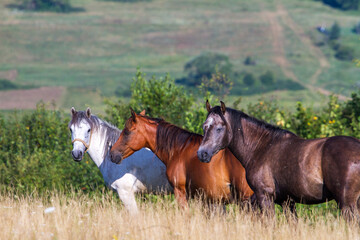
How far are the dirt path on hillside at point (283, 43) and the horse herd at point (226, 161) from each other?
9250cm

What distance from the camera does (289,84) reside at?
99.2 m

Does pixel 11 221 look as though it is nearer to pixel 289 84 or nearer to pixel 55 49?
pixel 289 84

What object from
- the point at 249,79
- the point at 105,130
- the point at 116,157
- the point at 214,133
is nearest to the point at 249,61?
the point at 249,79

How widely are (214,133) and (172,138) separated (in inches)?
53.1

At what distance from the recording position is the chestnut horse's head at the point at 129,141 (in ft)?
26.6

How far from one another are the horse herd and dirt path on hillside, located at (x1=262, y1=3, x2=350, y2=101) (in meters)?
92.5

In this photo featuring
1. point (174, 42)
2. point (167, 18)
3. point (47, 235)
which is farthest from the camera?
point (167, 18)

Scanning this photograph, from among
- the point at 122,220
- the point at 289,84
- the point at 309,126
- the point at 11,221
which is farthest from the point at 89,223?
the point at 289,84

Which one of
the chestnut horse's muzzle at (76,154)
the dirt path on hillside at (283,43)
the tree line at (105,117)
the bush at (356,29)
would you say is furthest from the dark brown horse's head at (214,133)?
the bush at (356,29)

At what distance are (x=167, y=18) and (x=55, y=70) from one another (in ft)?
140

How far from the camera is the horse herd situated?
625 cm

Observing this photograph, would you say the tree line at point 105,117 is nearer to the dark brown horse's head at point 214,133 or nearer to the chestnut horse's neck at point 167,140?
the chestnut horse's neck at point 167,140

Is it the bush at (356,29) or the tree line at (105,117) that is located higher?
the bush at (356,29)

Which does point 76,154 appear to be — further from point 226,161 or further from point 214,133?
point 214,133
